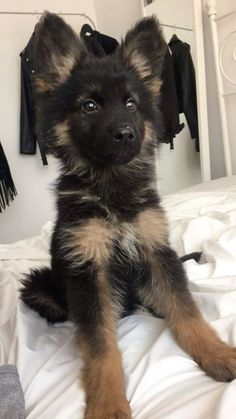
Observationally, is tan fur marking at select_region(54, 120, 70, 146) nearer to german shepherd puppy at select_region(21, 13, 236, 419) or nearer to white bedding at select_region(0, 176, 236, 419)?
german shepherd puppy at select_region(21, 13, 236, 419)

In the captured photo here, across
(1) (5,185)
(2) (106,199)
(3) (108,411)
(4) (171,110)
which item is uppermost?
(4) (171,110)

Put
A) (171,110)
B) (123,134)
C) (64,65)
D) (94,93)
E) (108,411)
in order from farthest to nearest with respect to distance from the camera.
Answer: (171,110), (64,65), (94,93), (123,134), (108,411)

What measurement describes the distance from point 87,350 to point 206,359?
0.34m

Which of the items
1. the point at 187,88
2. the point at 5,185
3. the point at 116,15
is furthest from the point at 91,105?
the point at 116,15

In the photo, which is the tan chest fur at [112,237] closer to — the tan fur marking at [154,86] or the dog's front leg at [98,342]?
the dog's front leg at [98,342]

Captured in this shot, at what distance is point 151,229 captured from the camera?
1.33 m

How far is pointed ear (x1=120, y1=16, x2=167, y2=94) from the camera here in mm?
1481

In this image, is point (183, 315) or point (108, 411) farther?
point (183, 315)

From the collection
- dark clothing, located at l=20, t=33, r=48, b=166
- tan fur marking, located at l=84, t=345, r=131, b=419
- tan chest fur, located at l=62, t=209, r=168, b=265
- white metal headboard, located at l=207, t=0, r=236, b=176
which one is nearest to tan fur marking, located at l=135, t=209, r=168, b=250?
tan chest fur, located at l=62, t=209, r=168, b=265

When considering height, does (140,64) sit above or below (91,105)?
above

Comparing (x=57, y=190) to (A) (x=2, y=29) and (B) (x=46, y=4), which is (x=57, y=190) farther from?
(B) (x=46, y=4)

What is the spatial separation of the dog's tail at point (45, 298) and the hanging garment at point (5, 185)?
2790 mm

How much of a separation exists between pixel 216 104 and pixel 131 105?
8.20 ft

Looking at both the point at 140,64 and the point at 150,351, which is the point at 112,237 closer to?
the point at 150,351
